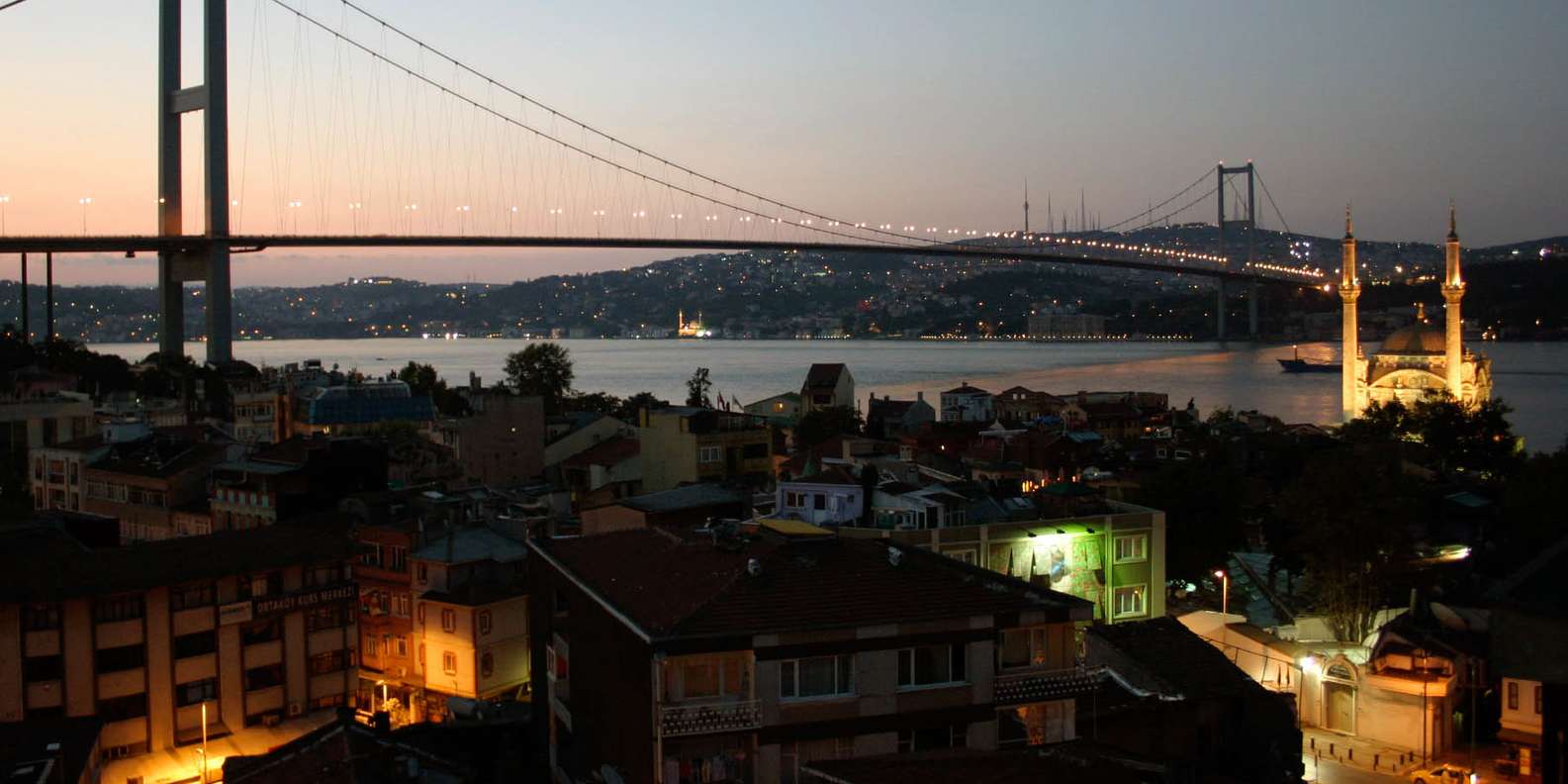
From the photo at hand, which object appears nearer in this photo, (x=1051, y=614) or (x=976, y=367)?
(x=1051, y=614)

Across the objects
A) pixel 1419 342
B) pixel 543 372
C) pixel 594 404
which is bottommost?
pixel 594 404

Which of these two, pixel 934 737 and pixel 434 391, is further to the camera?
pixel 434 391

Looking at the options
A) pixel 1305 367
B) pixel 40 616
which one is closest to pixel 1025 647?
pixel 40 616

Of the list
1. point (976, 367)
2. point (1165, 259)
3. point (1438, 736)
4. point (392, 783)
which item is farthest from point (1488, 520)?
point (976, 367)

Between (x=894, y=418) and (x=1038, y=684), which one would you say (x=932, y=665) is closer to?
(x=1038, y=684)

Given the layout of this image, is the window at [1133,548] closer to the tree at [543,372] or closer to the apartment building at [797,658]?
the apartment building at [797,658]

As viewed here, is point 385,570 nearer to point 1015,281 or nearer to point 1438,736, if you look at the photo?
point 1438,736
